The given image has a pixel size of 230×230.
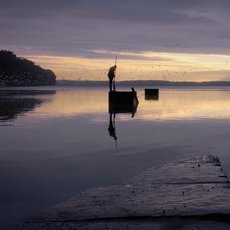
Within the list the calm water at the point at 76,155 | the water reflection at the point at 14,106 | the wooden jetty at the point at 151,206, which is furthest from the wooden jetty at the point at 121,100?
the wooden jetty at the point at 151,206

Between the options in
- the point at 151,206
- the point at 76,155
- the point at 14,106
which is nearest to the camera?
the point at 151,206

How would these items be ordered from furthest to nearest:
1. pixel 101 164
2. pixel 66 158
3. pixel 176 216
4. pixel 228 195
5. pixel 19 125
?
pixel 19 125
pixel 66 158
pixel 101 164
pixel 228 195
pixel 176 216

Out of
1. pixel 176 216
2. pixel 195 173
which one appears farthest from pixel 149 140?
pixel 176 216

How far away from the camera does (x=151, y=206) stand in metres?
6.55

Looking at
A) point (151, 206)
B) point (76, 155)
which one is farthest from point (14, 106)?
point (151, 206)

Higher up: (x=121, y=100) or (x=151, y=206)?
(x=151, y=206)

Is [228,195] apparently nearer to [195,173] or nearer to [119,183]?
[195,173]

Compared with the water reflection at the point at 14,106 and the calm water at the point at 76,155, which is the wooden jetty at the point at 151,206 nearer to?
the calm water at the point at 76,155

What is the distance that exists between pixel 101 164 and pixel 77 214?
489 cm

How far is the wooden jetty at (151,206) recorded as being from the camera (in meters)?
5.74

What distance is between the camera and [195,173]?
9039 millimetres

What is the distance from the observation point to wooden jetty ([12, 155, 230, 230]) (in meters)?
5.74

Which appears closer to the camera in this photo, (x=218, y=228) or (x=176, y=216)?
(x=218, y=228)

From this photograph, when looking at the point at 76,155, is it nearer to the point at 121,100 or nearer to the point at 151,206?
the point at 151,206
